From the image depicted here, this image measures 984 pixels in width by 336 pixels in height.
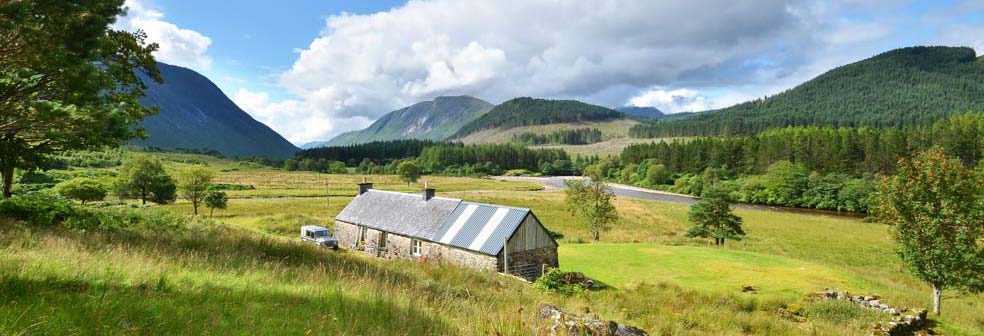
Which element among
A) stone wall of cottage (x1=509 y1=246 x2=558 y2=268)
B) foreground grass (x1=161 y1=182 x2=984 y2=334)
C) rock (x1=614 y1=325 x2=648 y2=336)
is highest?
rock (x1=614 y1=325 x2=648 y2=336)

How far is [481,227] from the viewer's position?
2544 cm

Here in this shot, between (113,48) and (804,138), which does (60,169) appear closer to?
(113,48)

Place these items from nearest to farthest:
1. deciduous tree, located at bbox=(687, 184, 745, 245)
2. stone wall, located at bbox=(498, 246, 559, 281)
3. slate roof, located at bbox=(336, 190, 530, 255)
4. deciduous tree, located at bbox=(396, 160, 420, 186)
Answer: stone wall, located at bbox=(498, 246, 559, 281), slate roof, located at bbox=(336, 190, 530, 255), deciduous tree, located at bbox=(687, 184, 745, 245), deciduous tree, located at bbox=(396, 160, 420, 186)

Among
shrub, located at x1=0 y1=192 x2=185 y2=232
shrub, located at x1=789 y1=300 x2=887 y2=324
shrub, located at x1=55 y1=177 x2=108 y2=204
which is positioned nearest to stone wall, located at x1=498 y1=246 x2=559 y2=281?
shrub, located at x1=789 y1=300 x2=887 y2=324

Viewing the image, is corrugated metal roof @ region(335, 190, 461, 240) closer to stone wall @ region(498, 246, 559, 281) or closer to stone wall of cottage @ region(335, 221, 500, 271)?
stone wall of cottage @ region(335, 221, 500, 271)

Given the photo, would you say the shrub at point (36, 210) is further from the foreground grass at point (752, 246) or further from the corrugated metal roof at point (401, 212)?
the foreground grass at point (752, 246)

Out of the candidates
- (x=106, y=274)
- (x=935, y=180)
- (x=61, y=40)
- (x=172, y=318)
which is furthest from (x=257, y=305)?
(x=935, y=180)

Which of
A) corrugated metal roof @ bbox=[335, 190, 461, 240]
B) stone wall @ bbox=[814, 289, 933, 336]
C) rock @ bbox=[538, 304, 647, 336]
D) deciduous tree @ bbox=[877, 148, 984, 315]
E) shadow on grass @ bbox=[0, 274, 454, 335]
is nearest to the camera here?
Answer: shadow on grass @ bbox=[0, 274, 454, 335]

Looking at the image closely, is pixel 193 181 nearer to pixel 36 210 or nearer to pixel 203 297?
pixel 36 210

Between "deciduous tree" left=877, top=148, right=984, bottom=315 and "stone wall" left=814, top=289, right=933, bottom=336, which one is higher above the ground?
"deciduous tree" left=877, top=148, right=984, bottom=315

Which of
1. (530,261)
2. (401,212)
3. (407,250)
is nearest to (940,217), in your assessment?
(530,261)

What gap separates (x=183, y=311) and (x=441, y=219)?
2234 centimetres

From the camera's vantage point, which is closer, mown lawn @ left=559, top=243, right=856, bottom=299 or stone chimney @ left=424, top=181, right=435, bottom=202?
mown lawn @ left=559, top=243, right=856, bottom=299

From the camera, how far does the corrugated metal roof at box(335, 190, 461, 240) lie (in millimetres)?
28281
